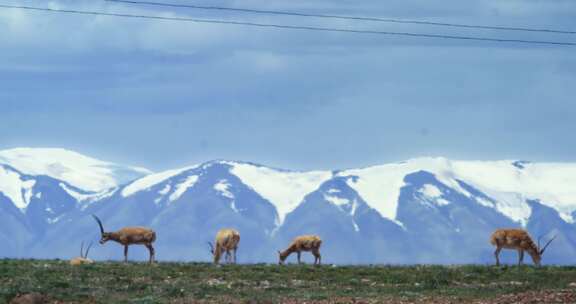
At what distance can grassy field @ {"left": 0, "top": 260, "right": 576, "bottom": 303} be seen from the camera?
150 ft

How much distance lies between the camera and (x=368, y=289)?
52.1 m

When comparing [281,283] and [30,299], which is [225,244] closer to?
[281,283]

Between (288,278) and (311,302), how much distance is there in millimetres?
11528

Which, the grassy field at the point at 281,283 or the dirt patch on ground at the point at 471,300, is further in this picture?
the grassy field at the point at 281,283

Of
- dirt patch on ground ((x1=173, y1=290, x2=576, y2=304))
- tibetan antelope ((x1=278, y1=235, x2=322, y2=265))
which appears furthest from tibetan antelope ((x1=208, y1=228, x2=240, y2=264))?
dirt patch on ground ((x1=173, y1=290, x2=576, y2=304))

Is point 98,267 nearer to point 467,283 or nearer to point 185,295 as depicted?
point 185,295

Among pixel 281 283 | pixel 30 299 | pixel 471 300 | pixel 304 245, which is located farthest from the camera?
pixel 304 245

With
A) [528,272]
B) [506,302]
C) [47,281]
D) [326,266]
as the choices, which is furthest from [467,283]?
[47,281]

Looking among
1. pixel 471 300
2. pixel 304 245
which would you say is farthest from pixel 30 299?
pixel 304 245

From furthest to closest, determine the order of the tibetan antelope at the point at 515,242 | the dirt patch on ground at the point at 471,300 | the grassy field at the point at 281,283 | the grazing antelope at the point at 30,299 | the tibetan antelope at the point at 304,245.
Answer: the tibetan antelope at the point at 304,245
the tibetan antelope at the point at 515,242
the grassy field at the point at 281,283
the dirt patch on ground at the point at 471,300
the grazing antelope at the point at 30,299

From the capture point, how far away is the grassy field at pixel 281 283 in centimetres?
4581

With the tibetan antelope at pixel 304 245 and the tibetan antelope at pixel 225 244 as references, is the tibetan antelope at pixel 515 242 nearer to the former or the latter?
the tibetan antelope at pixel 304 245

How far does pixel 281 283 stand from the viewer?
54188mm

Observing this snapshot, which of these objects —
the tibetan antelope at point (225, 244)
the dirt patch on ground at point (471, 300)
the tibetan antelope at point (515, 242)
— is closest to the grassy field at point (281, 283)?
the dirt patch on ground at point (471, 300)
